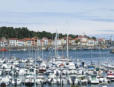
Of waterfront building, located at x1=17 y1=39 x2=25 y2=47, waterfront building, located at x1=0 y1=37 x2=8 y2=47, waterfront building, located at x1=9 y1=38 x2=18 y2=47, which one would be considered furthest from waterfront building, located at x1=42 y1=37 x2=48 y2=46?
waterfront building, located at x1=0 y1=37 x2=8 y2=47

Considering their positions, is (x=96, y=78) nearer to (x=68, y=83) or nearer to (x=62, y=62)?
(x=68, y=83)

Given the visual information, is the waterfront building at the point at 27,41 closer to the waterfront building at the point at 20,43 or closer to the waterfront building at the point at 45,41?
the waterfront building at the point at 20,43

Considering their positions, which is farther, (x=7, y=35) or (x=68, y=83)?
(x=7, y=35)

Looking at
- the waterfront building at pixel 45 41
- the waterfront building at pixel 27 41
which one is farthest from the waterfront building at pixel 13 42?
the waterfront building at pixel 45 41

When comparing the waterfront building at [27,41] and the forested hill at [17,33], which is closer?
the waterfront building at [27,41]

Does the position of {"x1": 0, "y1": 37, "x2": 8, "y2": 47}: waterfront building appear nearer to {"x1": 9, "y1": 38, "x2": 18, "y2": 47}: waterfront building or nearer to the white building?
{"x1": 9, "y1": 38, "x2": 18, "y2": 47}: waterfront building

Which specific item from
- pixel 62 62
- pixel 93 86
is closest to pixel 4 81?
pixel 93 86

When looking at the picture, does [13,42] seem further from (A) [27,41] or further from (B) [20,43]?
(A) [27,41]

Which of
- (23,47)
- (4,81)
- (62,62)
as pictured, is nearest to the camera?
(4,81)

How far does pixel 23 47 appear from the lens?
178000 mm

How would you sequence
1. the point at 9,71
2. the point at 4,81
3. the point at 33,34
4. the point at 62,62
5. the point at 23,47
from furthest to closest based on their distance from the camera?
→ 1. the point at 33,34
2. the point at 23,47
3. the point at 62,62
4. the point at 9,71
5. the point at 4,81

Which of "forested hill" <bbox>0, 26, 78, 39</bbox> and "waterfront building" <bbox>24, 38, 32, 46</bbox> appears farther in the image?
Result: "forested hill" <bbox>0, 26, 78, 39</bbox>

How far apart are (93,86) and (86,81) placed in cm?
142

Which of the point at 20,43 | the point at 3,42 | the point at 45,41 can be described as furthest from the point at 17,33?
the point at 3,42
